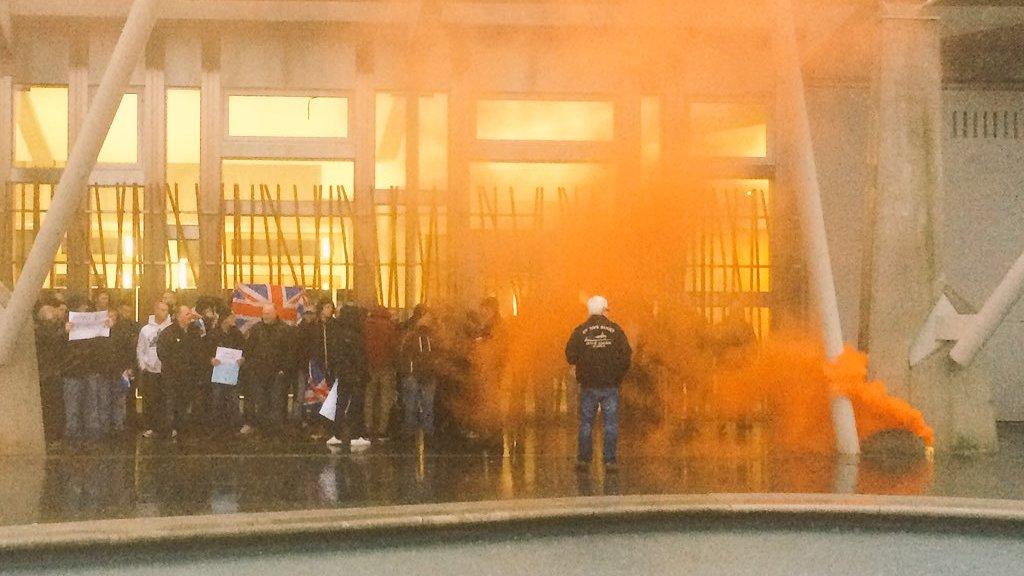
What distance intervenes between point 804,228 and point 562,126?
5699 mm

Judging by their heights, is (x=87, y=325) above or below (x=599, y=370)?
above

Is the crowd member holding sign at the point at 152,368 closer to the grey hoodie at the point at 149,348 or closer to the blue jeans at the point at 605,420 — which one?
the grey hoodie at the point at 149,348

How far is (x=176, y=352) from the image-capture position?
14.2m

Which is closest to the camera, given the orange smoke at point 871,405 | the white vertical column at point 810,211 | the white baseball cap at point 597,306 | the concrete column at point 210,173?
the white baseball cap at point 597,306

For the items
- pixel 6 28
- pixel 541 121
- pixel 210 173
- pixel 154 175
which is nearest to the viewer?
pixel 6 28

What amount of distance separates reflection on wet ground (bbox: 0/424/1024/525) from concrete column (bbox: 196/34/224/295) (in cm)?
409

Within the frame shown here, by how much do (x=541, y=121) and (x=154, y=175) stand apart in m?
5.93

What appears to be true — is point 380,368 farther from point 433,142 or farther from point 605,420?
point 433,142

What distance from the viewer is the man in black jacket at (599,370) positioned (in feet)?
39.6

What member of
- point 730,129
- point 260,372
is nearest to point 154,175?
point 260,372

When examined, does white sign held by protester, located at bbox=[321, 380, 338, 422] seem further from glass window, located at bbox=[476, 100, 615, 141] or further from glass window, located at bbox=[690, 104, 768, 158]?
glass window, located at bbox=[690, 104, 768, 158]

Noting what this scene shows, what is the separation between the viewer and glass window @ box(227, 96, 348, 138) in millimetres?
18531

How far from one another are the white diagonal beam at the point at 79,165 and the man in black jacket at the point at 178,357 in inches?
67.5

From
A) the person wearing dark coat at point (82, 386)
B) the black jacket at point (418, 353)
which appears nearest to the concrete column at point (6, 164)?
the person wearing dark coat at point (82, 386)
